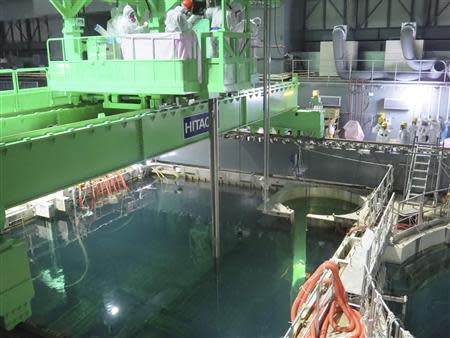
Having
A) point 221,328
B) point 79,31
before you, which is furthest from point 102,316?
point 79,31

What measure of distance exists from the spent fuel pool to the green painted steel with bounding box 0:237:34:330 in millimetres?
3380

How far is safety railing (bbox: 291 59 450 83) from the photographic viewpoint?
647 inches

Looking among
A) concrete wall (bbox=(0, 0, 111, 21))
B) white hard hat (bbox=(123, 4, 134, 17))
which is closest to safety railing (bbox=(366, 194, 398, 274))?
white hard hat (bbox=(123, 4, 134, 17))

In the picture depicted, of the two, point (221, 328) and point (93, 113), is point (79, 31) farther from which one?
point (221, 328)

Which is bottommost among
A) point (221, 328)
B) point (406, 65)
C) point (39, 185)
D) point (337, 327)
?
point (221, 328)

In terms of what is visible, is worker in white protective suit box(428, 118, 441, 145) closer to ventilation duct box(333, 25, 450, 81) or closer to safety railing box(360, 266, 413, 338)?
ventilation duct box(333, 25, 450, 81)

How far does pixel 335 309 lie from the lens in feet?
22.7

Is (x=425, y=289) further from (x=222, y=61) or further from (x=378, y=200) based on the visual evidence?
(x=222, y=61)

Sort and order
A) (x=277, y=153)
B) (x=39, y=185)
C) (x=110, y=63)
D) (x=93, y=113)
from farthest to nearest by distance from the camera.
Result: (x=277, y=153), (x=93, y=113), (x=110, y=63), (x=39, y=185)

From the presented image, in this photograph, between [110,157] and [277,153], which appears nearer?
[110,157]

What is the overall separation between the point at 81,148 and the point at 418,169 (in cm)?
1032

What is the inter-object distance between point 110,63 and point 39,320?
530 centimetres

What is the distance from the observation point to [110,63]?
24.9ft

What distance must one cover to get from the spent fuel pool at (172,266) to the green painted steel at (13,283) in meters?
3.38
